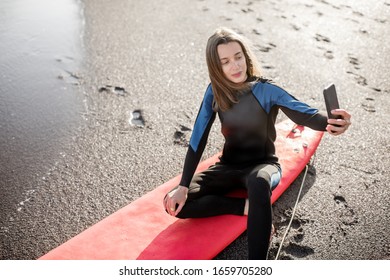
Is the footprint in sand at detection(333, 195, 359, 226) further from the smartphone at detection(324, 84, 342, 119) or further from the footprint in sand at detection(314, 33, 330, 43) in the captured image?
the footprint in sand at detection(314, 33, 330, 43)

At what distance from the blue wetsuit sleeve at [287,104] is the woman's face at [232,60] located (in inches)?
7.0

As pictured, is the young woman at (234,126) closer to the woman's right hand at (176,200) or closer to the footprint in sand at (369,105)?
the woman's right hand at (176,200)

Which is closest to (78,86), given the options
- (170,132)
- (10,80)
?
(10,80)

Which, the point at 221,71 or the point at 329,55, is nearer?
the point at 221,71

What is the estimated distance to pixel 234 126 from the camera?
2.64m

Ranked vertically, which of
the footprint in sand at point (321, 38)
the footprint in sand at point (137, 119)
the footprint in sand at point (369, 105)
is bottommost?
the footprint in sand at point (369, 105)

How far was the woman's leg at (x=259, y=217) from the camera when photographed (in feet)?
7.31

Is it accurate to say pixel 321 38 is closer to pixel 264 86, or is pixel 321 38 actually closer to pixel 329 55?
pixel 329 55

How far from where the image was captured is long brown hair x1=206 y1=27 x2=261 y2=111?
2408mm

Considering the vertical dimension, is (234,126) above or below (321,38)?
above

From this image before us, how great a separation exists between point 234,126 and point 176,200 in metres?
0.59

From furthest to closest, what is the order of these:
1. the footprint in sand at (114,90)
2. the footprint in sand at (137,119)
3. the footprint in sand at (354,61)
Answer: the footprint in sand at (354,61) < the footprint in sand at (114,90) < the footprint in sand at (137,119)

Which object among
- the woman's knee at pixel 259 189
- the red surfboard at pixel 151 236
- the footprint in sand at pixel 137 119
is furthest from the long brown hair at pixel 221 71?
the footprint in sand at pixel 137 119

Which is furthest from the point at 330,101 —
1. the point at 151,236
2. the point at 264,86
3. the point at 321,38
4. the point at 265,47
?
the point at 321,38
